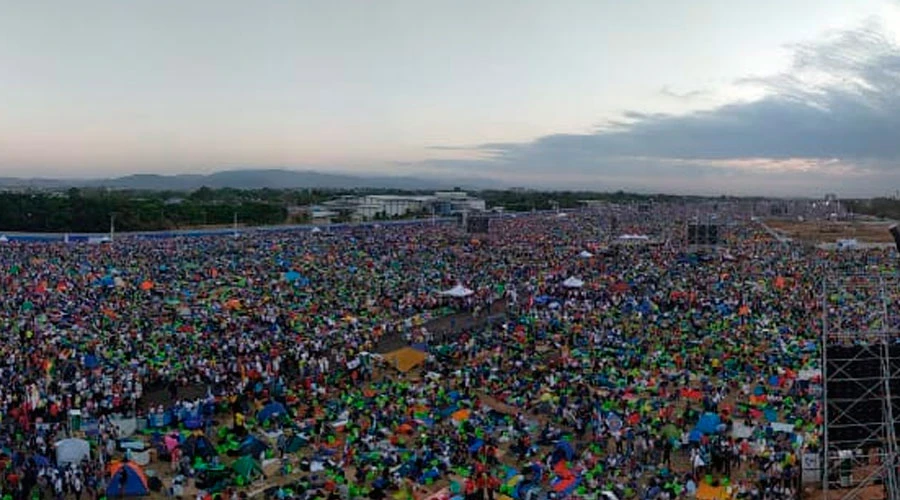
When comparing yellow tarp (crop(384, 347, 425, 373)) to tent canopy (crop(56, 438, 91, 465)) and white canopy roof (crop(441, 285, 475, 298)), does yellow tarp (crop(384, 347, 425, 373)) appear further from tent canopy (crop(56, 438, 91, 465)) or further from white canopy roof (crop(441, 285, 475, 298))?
white canopy roof (crop(441, 285, 475, 298))

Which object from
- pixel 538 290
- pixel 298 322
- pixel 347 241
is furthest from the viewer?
pixel 347 241

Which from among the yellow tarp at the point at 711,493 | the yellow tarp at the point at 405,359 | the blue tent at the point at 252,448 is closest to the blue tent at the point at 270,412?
the blue tent at the point at 252,448

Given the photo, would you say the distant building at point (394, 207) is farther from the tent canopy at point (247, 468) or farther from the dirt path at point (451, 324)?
the tent canopy at point (247, 468)

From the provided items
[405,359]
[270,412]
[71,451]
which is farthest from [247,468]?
[405,359]

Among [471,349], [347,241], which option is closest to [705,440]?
[471,349]

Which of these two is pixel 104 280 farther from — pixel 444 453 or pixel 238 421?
pixel 444 453

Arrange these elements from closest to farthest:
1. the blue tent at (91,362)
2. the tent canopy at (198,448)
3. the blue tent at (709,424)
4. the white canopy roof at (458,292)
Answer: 1. the tent canopy at (198,448)
2. the blue tent at (709,424)
3. the blue tent at (91,362)
4. the white canopy roof at (458,292)
